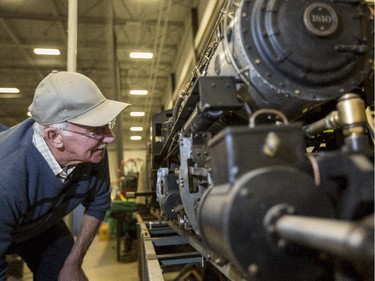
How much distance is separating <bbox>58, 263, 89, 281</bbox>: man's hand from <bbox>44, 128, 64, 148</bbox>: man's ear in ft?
2.22

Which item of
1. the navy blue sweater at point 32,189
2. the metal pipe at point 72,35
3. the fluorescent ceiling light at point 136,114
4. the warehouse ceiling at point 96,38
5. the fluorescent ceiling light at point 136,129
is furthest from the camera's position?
the fluorescent ceiling light at point 136,129

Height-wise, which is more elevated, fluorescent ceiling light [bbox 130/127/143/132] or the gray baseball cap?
fluorescent ceiling light [bbox 130/127/143/132]

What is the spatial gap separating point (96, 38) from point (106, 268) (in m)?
3.73

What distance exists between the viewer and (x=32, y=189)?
4.22ft

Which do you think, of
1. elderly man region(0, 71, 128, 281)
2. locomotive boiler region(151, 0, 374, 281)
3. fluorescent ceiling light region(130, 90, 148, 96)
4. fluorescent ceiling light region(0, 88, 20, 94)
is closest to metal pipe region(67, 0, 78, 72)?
elderly man region(0, 71, 128, 281)

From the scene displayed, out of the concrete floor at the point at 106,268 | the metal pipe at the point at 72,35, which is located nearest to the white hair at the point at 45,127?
the metal pipe at the point at 72,35

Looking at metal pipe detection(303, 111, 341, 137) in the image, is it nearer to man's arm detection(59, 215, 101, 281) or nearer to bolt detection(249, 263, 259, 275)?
bolt detection(249, 263, 259, 275)

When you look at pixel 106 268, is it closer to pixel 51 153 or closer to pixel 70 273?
pixel 70 273

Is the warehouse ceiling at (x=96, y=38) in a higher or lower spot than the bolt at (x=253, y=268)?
higher

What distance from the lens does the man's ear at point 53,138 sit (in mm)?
1306

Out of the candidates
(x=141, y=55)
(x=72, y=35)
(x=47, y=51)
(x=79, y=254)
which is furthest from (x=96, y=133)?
(x=141, y=55)

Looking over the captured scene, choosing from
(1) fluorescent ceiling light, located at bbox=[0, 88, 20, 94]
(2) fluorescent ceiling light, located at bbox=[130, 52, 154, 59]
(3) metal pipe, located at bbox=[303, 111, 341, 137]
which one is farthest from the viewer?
(1) fluorescent ceiling light, located at bbox=[0, 88, 20, 94]

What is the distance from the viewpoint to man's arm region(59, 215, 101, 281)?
1618mm

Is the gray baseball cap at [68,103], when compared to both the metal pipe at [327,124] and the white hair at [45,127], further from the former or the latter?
the metal pipe at [327,124]
